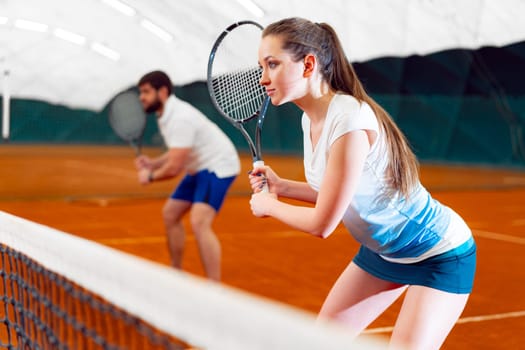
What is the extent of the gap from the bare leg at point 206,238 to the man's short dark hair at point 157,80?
66 centimetres

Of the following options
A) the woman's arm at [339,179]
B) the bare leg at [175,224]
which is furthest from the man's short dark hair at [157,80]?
the woman's arm at [339,179]

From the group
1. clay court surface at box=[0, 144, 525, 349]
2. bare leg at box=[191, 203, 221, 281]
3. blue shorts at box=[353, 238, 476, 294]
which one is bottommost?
clay court surface at box=[0, 144, 525, 349]

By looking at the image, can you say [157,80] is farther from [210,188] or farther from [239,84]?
[239,84]

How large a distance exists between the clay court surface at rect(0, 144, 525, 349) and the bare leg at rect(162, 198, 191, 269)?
0.36 meters

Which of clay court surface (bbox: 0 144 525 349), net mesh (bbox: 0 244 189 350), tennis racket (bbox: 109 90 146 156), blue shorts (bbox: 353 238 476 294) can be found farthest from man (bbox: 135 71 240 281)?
blue shorts (bbox: 353 238 476 294)

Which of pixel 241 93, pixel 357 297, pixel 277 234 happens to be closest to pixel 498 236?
pixel 277 234

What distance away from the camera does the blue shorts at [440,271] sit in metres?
1.99

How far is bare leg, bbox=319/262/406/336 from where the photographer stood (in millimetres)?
2158

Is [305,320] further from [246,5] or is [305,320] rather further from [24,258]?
[246,5]

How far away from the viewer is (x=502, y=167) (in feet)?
53.8

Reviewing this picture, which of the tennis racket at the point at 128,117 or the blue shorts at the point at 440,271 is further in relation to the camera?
the tennis racket at the point at 128,117

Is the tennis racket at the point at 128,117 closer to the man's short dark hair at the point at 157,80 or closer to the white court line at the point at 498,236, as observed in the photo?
the man's short dark hair at the point at 157,80

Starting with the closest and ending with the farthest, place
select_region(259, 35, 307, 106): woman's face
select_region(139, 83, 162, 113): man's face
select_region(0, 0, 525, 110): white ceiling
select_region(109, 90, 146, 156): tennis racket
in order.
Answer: select_region(259, 35, 307, 106): woman's face < select_region(139, 83, 162, 113): man's face < select_region(109, 90, 146, 156): tennis racket < select_region(0, 0, 525, 110): white ceiling

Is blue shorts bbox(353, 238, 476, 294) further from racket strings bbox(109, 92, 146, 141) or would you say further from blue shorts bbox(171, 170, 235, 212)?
racket strings bbox(109, 92, 146, 141)
